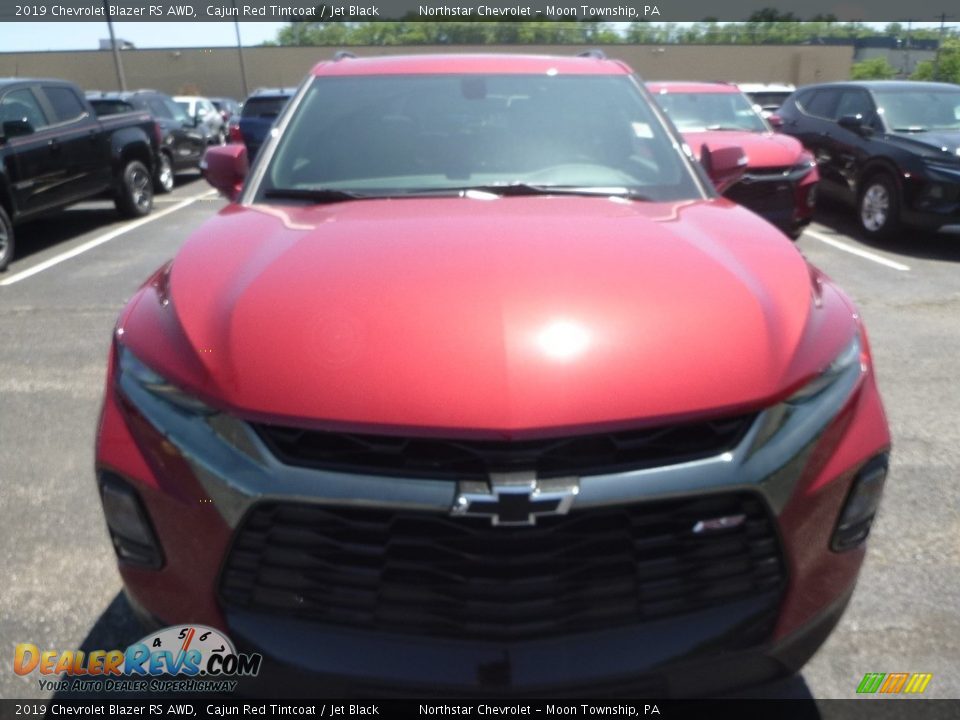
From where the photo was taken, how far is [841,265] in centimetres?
835

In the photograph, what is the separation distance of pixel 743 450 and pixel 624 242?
0.81 m

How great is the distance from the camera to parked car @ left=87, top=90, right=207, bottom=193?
13188 millimetres

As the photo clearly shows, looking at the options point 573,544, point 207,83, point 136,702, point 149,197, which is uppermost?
point 573,544

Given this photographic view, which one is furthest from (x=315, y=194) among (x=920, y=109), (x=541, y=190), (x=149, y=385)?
(x=920, y=109)

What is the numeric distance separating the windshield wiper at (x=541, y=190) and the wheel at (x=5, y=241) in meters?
6.91

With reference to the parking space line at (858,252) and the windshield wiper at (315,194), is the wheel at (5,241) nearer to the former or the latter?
the windshield wiper at (315,194)

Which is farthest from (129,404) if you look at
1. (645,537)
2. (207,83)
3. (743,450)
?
(207,83)

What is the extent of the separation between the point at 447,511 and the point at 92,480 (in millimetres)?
2715

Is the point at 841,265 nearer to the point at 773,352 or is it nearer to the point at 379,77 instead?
the point at 379,77

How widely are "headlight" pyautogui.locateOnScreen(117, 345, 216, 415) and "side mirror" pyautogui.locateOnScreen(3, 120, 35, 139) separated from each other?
7.75m

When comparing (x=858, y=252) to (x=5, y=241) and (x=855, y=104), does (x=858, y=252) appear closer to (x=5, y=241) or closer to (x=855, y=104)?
(x=855, y=104)

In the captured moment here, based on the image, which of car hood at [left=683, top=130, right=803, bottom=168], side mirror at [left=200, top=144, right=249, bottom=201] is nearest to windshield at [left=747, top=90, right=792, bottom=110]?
car hood at [left=683, top=130, right=803, bottom=168]

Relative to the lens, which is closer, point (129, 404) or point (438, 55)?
point (129, 404)

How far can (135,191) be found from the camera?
38.1ft
